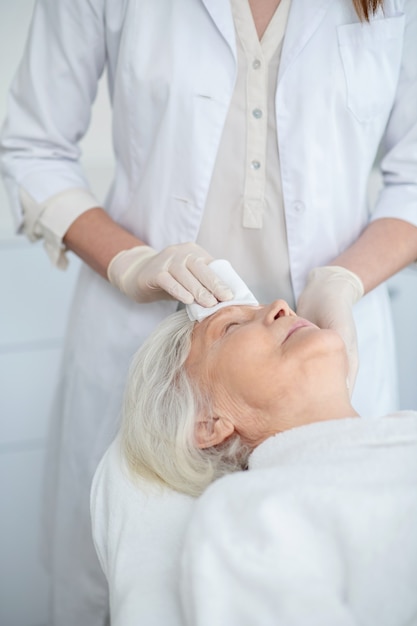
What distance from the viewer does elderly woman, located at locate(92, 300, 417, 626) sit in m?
Result: 1.04

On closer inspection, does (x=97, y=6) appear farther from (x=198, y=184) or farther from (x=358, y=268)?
(x=358, y=268)

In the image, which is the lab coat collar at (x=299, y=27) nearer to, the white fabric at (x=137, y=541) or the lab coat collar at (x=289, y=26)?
the lab coat collar at (x=289, y=26)

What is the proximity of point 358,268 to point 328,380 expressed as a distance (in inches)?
13.2

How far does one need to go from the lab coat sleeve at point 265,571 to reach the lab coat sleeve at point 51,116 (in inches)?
31.9

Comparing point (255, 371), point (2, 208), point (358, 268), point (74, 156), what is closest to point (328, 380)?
point (255, 371)

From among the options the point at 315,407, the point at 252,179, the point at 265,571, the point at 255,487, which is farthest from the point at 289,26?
the point at 265,571

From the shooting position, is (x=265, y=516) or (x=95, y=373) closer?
(x=265, y=516)

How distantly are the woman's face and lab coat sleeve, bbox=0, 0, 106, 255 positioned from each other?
0.45 metres

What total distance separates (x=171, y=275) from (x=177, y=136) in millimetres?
267

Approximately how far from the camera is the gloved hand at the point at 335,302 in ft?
4.90

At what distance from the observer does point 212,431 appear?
139 cm

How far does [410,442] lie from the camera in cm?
119

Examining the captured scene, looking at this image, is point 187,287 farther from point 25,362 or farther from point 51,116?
point 25,362

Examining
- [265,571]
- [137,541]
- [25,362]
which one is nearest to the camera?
[265,571]
